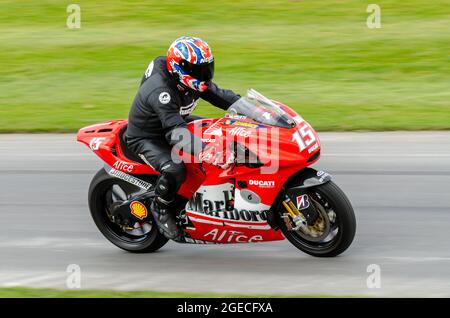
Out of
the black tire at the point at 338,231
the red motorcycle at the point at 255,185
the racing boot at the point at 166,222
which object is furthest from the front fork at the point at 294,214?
the racing boot at the point at 166,222

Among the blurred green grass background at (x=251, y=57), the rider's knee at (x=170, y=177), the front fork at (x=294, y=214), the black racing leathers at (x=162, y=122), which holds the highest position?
the black racing leathers at (x=162, y=122)

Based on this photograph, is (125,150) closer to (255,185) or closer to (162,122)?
(162,122)

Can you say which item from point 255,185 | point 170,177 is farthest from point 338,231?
point 170,177

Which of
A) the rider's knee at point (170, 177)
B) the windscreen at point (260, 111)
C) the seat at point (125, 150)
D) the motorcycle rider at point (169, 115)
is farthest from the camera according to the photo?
the seat at point (125, 150)

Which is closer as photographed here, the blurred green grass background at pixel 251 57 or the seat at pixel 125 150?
the seat at pixel 125 150

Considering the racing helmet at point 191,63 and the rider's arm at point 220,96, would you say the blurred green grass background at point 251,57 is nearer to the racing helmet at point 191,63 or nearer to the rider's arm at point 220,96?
the rider's arm at point 220,96

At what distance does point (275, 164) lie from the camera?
22.8 ft

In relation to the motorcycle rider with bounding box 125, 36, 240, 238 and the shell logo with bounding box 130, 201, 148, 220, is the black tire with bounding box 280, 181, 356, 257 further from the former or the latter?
the shell logo with bounding box 130, 201, 148, 220

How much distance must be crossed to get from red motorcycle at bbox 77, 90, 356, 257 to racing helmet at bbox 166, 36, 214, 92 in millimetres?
339

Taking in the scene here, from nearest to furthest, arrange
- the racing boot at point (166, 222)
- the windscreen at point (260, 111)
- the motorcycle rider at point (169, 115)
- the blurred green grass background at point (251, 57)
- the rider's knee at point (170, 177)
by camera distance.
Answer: the windscreen at point (260, 111) → the motorcycle rider at point (169, 115) → the rider's knee at point (170, 177) → the racing boot at point (166, 222) → the blurred green grass background at point (251, 57)

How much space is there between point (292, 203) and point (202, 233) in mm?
831

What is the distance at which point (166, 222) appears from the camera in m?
7.54

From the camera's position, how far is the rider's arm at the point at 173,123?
23.4ft

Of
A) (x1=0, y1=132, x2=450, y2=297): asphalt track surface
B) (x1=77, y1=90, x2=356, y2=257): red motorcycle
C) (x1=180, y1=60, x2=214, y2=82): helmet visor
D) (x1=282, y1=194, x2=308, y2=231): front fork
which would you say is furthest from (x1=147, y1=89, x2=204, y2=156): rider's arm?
(x1=0, y1=132, x2=450, y2=297): asphalt track surface
